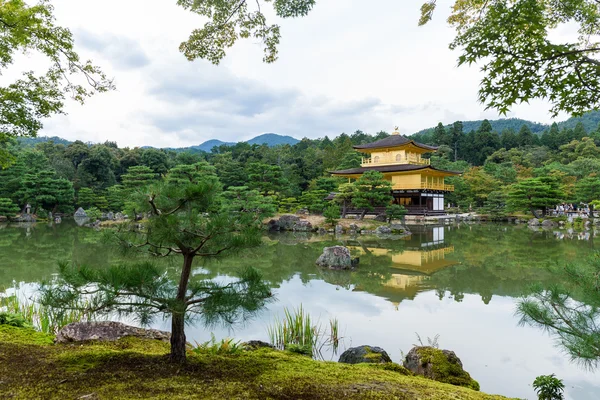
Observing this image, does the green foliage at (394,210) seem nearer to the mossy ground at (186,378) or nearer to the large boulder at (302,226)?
the large boulder at (302,226)

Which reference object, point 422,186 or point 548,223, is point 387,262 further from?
point 548,223

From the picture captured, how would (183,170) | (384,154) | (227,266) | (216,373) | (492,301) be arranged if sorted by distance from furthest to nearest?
1. (384,154)
2. (183,170)
3. (227,266)
4. (492,301)
5. (216,373)

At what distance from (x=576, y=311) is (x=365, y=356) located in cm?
144

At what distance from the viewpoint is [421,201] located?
21188 mm

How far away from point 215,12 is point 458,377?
3622 mm

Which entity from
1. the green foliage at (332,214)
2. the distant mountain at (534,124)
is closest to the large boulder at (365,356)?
the green foliage at (332,214)

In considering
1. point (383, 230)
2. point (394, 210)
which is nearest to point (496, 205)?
point (394, 210)

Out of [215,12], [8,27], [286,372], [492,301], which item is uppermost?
[8,27]

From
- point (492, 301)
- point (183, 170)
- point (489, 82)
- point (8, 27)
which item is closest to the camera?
point (489, 82)

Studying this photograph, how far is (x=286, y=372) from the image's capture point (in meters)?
1.98

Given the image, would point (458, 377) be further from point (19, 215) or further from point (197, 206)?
point (19, 215)

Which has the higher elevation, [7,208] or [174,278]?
[7,208]

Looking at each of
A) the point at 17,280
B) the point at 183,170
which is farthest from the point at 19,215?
the point at 17,280

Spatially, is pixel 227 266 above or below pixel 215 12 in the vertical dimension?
below
